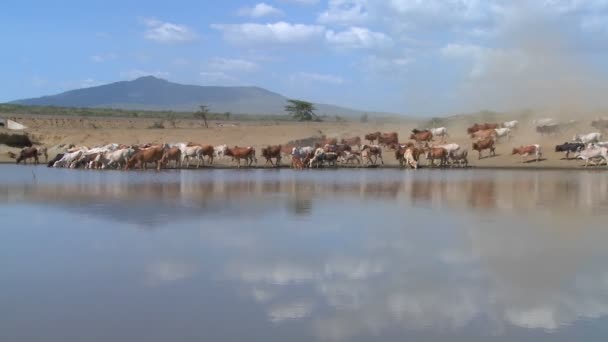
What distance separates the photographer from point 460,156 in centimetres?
2962

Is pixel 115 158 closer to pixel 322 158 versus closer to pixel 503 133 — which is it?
pixel 322 158

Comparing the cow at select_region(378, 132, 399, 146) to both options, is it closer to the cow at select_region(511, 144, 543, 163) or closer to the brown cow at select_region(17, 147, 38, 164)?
the cow at select_region(511, 144, 543, 163)

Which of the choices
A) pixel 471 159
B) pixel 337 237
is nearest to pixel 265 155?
pixel 471 159

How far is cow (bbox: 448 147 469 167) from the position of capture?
2952 cm

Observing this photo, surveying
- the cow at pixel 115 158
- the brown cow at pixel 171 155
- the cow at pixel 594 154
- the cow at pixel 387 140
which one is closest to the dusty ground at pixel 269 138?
the cow at pixel 594 154

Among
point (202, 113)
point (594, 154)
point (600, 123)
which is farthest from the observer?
point (202, 113)

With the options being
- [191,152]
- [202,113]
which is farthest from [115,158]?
[202,113]

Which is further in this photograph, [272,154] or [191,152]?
[272,154]

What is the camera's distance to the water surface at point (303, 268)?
19.2 feet

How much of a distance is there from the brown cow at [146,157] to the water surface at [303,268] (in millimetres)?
11805

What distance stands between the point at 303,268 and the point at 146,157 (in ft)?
67.6

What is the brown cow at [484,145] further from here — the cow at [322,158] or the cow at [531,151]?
the cow at [322,158]

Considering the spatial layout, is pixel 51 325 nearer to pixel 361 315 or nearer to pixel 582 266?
pixel 361 315

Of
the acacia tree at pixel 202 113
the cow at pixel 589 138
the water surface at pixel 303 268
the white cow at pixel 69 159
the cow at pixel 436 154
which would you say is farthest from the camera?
the acacia tree at pixel 202 113
